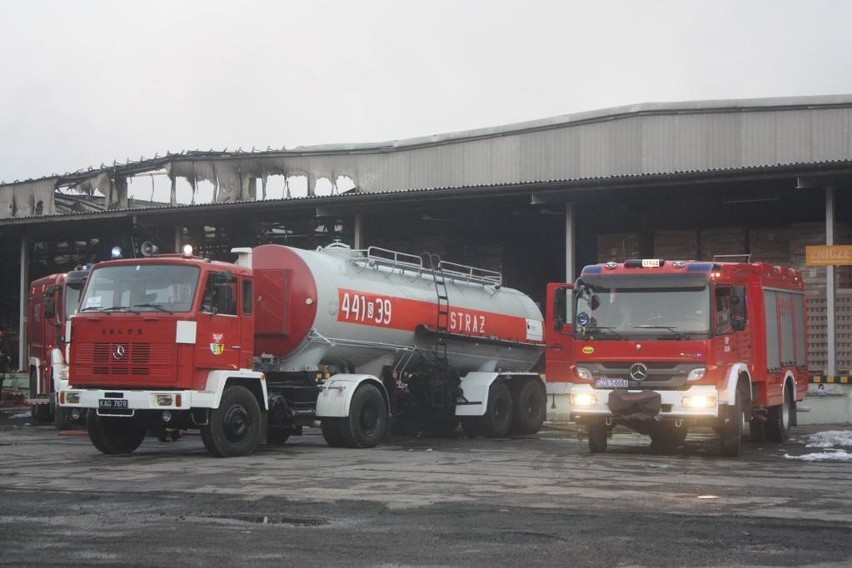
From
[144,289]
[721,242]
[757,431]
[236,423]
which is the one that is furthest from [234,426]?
[721,242]

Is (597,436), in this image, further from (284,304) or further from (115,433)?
(115,433)

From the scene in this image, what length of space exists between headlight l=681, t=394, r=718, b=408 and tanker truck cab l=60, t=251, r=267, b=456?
6235mm

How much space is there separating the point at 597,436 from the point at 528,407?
621cm

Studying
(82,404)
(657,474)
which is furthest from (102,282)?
(657,474)

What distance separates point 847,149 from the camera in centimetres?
3022

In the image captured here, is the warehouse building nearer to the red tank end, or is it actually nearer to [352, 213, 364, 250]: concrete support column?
[352, 213, 364, 250]: concrete support column

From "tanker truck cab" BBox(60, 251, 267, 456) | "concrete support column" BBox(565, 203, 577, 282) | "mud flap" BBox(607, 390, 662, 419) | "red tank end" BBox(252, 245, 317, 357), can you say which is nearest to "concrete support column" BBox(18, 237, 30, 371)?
"concrete support column" BBox(565, 203, 577, 282)

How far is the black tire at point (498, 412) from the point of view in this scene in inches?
886

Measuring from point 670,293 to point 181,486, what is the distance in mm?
7806

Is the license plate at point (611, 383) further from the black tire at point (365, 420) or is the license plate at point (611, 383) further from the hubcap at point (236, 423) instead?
the hubcap at point (236, 423)

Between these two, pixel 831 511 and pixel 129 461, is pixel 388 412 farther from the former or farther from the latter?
pixel 831 511

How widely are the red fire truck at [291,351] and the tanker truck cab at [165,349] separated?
0.06ft

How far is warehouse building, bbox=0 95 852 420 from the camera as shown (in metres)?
27.0

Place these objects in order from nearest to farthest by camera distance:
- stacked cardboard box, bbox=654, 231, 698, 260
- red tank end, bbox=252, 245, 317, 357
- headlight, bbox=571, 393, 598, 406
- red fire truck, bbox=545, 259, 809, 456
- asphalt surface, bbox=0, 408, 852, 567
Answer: asphalt surface, bbox=0, 408, 852, 567, red fire truck, bbox=545, 259, 809, 456, headlight, bbox=571, 393, 598, 406, red tank end, bbox=252, 245, 317, 357, stacked cardboard box, bbox=654, 231, 698, 260
